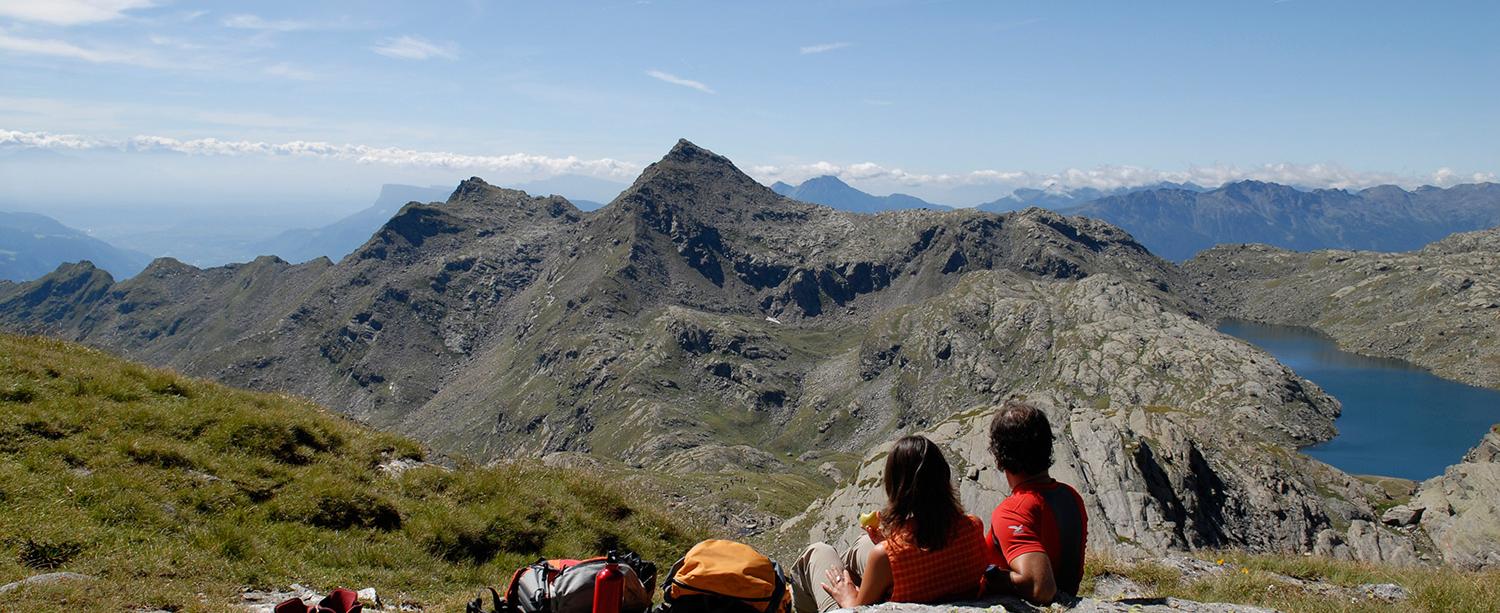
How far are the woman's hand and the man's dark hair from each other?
252cm

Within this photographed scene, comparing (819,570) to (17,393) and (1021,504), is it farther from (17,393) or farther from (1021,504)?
(17,393)

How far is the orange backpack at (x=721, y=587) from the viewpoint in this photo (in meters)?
9.09

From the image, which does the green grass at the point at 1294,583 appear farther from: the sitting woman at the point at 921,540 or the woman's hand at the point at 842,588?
the woman's hand at the point at 842,588

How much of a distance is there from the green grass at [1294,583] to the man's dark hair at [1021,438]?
424 centimetres

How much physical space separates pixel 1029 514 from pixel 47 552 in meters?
13.5

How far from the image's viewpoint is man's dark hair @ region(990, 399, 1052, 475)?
8.79 meters

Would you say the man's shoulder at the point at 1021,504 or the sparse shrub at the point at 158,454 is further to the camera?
the sparse shrub at the point at 158,454

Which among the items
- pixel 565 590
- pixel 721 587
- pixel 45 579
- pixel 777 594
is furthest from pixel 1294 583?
pixel 45 579

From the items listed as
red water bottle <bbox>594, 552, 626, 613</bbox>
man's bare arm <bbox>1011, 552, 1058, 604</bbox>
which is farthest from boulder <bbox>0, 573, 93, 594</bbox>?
man's bare arm <bbox>1011, 552, 1058, 604</bbox>

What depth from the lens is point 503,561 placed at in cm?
1384

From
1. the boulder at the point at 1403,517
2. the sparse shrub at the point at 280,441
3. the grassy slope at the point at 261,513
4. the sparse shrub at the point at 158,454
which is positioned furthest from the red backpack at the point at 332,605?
the boulder at the point at 1403,517

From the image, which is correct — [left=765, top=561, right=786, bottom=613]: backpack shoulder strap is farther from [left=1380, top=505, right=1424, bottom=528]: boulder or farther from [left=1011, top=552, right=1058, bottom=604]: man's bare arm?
[left=1380, top=505, right=1424, bottom=528]: boulder

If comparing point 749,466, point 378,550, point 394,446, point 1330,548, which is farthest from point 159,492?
point 749,466

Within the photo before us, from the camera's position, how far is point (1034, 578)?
8.48 meters
